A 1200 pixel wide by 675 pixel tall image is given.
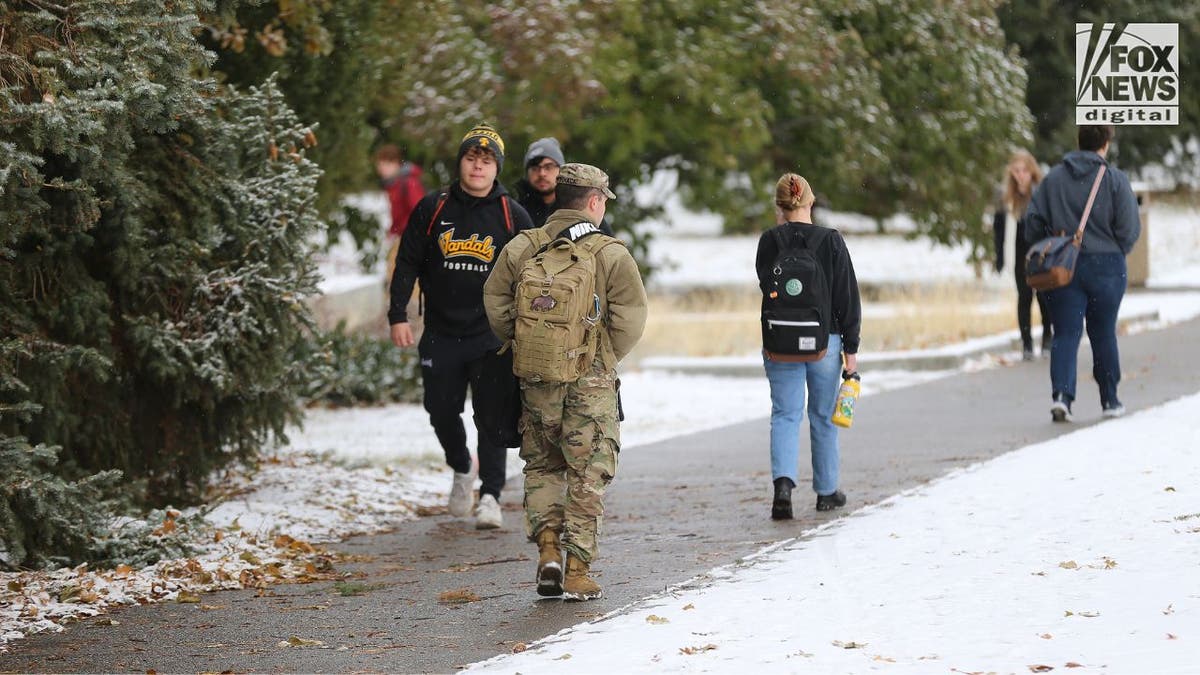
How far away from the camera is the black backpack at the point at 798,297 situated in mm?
8008

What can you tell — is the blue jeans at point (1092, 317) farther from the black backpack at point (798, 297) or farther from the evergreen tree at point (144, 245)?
the evergreen tree at point (144, 245)

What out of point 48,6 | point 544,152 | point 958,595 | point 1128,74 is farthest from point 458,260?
point 1128,74

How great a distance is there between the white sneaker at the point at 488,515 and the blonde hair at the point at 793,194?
2.04 meters

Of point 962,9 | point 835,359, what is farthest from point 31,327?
point 962,9

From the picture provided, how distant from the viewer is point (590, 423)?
21.5 ft

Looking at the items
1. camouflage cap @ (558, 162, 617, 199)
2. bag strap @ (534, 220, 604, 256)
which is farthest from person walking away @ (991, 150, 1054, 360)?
bag strap @ (534, 220, 604, 256)

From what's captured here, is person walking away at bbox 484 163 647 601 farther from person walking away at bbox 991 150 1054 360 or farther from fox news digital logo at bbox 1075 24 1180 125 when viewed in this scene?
fox news digital logo at bbox 1075 24 1180 125

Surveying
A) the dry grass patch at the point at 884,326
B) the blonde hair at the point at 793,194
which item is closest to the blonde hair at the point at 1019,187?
the dry grass patch at the point at 884,326

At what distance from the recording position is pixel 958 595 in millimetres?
6047

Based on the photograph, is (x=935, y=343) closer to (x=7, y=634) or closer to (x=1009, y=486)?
(x=1009, y=486)

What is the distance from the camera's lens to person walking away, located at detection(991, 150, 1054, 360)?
14180 mm

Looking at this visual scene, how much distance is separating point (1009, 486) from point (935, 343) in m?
8.37

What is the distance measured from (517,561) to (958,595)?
2237 mm

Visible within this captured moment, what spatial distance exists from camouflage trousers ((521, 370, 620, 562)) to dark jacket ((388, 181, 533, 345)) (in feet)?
5.19
